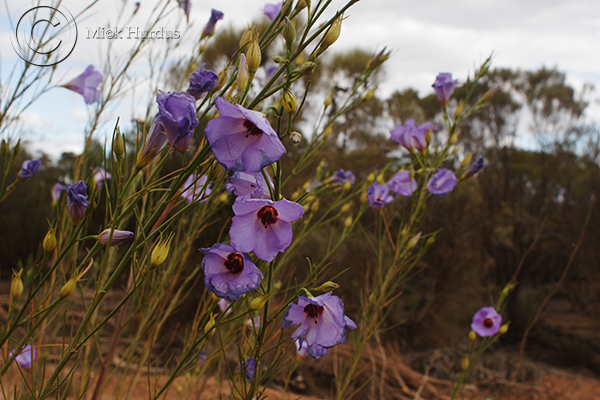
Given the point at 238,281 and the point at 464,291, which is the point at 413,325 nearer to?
the point at 464,291

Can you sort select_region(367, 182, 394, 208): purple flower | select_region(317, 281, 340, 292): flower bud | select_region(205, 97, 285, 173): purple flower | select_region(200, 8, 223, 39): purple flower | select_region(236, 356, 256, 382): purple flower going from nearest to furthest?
select_region(205, 97, 285, 173): purple flower → select_region(317, 281, 340, 292): flower bud → select_region(236, 356, 256, 382): purple flower → select_region(200, 8, 223, 39): purple flower → select_region(367, 182, 394, 208): purple flower

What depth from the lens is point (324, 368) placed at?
156 inches

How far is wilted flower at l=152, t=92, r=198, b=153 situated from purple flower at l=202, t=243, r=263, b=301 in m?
0.14

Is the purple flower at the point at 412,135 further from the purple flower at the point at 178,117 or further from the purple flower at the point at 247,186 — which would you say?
the purple flower at the point at 178,117

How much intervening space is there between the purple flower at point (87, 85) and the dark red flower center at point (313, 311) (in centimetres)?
96

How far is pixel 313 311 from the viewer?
601mm

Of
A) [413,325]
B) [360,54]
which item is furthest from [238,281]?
[360,54]

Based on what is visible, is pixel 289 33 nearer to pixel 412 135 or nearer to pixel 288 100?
pixel 288 100

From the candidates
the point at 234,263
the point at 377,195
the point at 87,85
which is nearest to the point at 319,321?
the point at 234,263

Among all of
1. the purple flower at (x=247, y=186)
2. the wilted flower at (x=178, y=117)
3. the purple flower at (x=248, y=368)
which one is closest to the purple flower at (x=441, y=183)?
the purple flower at (x=248, y=368)

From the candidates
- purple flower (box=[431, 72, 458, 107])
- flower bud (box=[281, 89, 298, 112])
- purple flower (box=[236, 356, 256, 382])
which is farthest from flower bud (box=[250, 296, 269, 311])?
purple flower (box=[431, 72, 458, 107])

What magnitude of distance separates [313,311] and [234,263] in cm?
15

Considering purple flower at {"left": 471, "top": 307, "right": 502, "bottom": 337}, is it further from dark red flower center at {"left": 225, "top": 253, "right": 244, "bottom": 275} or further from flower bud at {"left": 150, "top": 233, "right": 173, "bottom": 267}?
flower bud at {"left": 150, "top": 233, "right": 173, "bottom": 267}

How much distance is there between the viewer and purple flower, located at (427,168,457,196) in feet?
4.18
